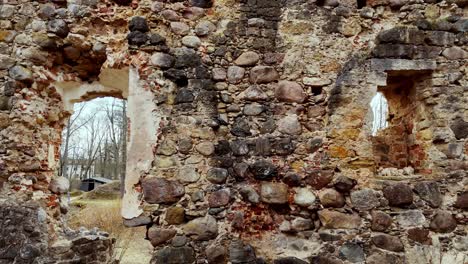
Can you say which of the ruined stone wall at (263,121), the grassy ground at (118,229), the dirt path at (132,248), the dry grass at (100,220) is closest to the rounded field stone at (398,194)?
the ruined stone wall at (263,121)

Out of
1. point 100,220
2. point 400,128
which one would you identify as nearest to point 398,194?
point 400,128

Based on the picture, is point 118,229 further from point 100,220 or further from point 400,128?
point 400,128

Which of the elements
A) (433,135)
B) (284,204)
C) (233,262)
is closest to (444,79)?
(433,135)

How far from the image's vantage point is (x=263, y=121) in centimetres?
349

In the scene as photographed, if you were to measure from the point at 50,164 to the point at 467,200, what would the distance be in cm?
397

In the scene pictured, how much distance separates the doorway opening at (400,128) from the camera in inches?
145

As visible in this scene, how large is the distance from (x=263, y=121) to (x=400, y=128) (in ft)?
5.41

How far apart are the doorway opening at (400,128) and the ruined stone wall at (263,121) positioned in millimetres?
56

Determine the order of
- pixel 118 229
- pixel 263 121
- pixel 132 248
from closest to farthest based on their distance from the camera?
1. pixel 263 121
2. pixel 132 248
3. pixel 118 229

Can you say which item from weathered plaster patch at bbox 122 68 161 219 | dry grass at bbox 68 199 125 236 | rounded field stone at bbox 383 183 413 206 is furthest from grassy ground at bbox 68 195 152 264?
rounded field stone at bbox 383 183 413 206

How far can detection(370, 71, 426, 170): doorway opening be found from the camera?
3686 millimetres

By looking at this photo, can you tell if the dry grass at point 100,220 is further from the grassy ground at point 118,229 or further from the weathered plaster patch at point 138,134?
the weathered plaster patch at point 138,134

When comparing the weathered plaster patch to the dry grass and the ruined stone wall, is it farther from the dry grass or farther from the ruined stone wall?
the dry grass

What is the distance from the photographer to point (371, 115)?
11.4ft
